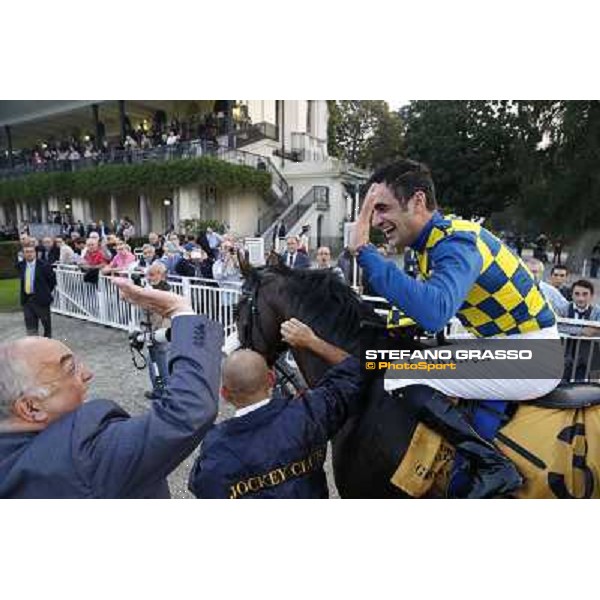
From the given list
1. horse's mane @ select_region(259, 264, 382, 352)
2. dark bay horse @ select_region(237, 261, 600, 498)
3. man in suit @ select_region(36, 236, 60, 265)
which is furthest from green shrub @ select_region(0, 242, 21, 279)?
horse's mane @ select_region(259, 264, 382, 352)

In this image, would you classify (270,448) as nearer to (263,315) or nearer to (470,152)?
(263,315)

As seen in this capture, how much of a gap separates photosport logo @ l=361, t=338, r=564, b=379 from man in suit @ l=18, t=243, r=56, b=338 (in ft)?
16.5

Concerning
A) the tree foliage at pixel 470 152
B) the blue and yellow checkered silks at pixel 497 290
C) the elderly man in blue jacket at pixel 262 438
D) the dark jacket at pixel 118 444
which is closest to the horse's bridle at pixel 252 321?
the elderly man in blue jacket at pixel 262 438

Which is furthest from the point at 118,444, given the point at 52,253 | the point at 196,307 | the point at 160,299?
the point at 52,253

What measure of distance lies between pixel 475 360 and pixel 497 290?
12.0 inches

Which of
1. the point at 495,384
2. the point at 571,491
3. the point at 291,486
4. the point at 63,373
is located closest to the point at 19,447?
the point at 63,373

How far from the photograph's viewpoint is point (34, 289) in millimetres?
5211

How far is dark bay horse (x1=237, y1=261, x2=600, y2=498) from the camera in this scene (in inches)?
57.6

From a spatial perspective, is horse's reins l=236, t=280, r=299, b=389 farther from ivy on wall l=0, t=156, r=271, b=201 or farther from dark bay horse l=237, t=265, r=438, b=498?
ivy on wall l=0, t=156, r=271, b=201

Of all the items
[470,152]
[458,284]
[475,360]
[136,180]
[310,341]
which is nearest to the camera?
[458,284]

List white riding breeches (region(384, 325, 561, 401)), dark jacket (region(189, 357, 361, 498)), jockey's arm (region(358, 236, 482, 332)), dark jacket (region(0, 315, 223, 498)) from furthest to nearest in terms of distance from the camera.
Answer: white riding breeches (region(384, 325, 561, 401)) → dark jacket (region(189, 357, 361, 498)) → jockey's arm (region(358, 236, 482, 332)) → dark jacket (region(0, 315, 223, 498))

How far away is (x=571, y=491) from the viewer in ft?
4.90
